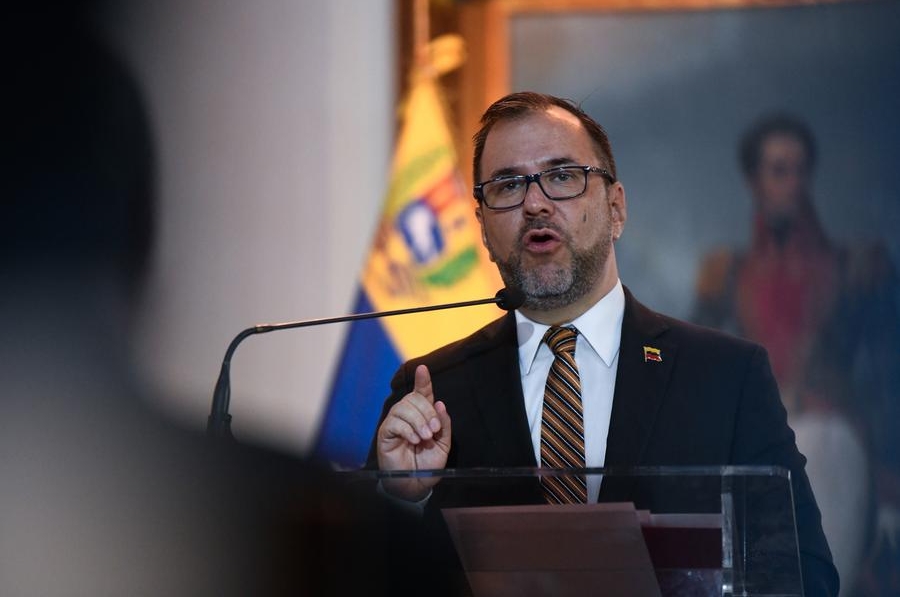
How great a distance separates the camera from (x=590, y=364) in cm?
225

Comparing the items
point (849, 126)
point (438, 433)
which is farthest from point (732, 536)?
point (849, 126)

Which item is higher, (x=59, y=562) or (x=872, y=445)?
(x=59, y=562)

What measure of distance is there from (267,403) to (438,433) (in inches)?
83.2

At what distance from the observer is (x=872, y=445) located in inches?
142

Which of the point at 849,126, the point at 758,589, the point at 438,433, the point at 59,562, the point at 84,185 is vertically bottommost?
the point at 758,589

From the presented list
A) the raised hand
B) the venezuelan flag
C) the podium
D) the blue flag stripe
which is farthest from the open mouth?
the blue flag stripe

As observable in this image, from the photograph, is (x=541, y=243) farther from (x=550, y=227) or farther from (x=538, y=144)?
(x=538, y=144)

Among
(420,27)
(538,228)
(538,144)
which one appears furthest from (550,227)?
(420,27)

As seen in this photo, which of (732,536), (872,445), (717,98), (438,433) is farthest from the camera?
(717,98)

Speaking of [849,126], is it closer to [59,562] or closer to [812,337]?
[812,337]

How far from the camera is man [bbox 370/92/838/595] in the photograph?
6.76 feet

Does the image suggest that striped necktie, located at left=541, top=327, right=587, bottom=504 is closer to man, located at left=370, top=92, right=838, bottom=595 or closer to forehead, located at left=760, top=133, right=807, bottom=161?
man, located at left=370, top=92, right=838, bottom=595

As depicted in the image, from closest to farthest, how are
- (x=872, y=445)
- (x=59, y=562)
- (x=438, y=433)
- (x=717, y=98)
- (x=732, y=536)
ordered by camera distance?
1. (x=59, y=562)
2. (x=732, y=536)
3. (x=438, y=433)
4. (x=872, y=445)
5. (x=717, y=98)

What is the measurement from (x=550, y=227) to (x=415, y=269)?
1.53 m
